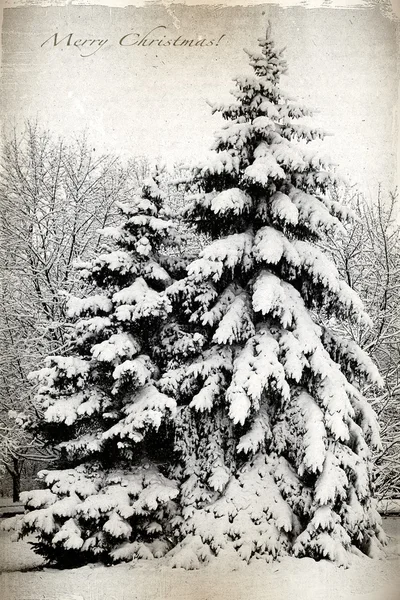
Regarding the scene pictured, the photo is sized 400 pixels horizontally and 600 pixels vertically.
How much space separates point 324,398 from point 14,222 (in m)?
6.94

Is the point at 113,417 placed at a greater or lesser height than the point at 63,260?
lesser

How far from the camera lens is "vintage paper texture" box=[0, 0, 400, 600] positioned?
8078mm

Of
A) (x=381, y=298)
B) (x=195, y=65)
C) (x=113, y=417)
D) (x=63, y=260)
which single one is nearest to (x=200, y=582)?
(x=113, y=417)

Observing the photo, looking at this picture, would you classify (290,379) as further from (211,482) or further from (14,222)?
(14,222)

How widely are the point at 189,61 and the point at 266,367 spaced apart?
4.25 metres

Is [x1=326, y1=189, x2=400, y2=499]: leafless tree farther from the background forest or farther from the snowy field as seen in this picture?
the snowy field

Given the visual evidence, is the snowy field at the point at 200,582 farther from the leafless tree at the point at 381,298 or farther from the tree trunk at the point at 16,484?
the tree trunk at the point at 16,484

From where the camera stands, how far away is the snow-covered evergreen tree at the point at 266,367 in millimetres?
7777

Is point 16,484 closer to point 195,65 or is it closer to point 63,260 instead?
point 63,260

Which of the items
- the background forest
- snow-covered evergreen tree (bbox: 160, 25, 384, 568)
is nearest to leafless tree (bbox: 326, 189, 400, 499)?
the background forest

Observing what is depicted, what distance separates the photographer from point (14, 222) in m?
11.6

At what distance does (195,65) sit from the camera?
8125mm

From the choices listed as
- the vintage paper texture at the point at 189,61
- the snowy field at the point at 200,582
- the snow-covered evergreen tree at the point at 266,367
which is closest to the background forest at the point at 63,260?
the vintage paper texture at the point at 189,61

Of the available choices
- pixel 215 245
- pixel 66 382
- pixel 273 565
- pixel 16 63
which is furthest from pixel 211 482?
pixel 16 63
